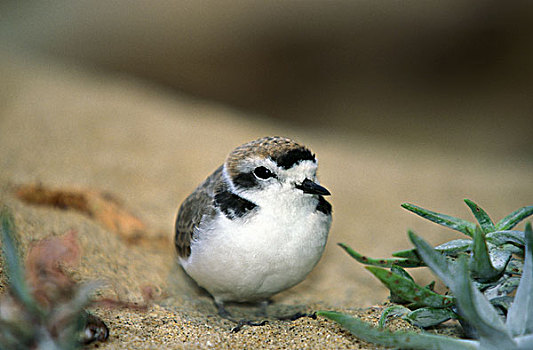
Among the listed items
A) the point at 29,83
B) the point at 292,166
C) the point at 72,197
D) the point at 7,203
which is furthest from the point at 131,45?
the point at 292,166

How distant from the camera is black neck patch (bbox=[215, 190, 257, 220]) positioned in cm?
303

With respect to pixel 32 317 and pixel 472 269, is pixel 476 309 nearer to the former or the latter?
pixel 472 269

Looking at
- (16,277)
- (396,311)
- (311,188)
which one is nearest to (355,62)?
(311,188)

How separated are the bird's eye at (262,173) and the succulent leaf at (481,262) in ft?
4.13

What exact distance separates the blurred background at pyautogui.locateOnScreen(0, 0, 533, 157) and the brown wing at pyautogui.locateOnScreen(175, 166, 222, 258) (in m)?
4.59

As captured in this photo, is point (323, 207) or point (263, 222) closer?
point (263, 222)

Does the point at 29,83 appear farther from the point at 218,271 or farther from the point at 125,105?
the point at 218,271

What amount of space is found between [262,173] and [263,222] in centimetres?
31

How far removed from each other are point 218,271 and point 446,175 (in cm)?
393

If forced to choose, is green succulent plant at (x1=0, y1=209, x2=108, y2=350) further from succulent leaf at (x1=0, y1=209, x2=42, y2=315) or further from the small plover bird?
the small plover bird

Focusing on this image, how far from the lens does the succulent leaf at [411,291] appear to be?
89.8 inches

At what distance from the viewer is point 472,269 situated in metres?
2.35

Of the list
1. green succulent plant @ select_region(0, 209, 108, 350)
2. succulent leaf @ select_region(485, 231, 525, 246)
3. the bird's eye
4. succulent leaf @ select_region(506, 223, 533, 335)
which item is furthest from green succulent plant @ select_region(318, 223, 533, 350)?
green succulent plant @ select_region(0, 209, 108, 350)

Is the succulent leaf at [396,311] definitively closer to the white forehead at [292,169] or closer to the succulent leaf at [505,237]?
the succulent leaf at [505,237]
